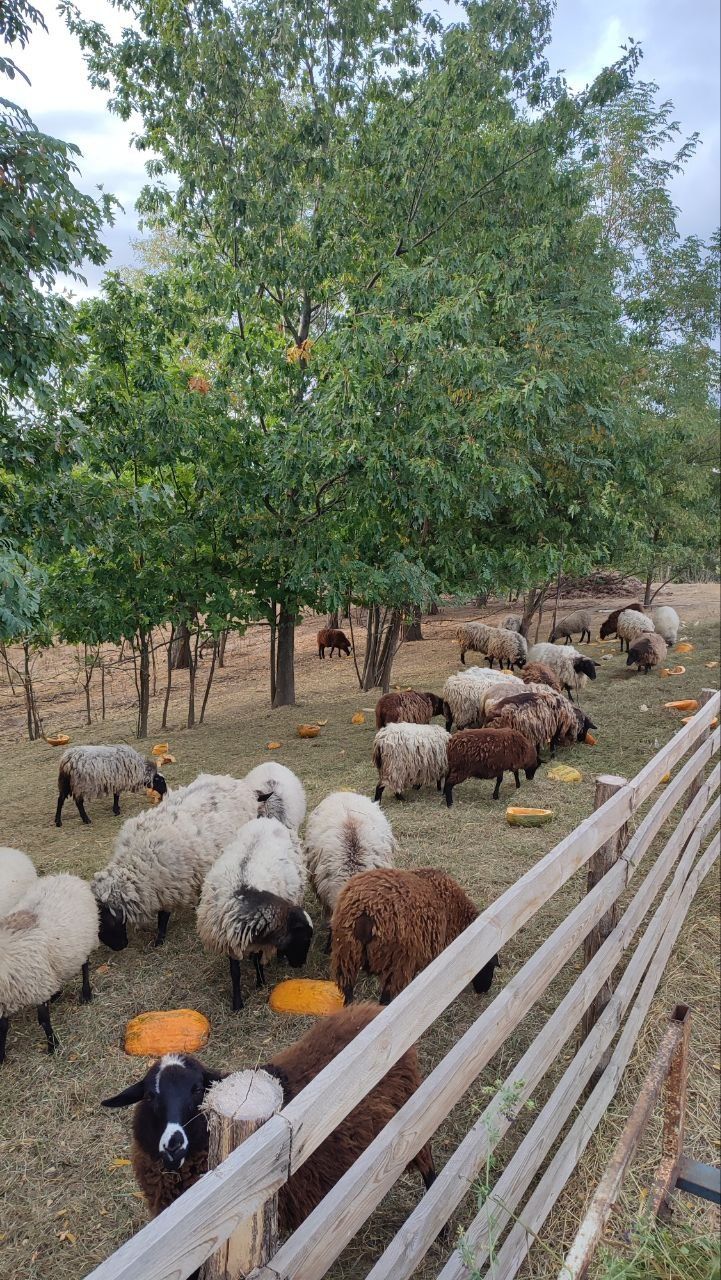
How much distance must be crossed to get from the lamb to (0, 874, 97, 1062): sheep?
21.4 ft

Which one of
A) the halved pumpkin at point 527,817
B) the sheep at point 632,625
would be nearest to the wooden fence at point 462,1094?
the halved pumpkin at point 527,817

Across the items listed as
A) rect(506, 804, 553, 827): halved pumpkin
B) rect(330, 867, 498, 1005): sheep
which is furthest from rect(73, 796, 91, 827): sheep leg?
rect(330, 867, 498, 1005): sheep

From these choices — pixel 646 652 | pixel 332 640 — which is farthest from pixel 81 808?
pixel 332 640

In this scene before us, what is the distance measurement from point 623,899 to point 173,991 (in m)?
3.34

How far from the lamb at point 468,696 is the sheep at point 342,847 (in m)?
4.56

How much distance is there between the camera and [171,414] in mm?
10023

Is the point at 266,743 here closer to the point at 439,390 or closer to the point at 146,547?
the point at 146,547

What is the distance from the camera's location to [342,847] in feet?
17.9

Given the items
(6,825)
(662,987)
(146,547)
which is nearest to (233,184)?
(146,547)

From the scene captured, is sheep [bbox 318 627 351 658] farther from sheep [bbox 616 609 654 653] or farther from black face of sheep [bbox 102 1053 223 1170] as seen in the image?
black face of sheep [bbox 102 1053 223 1170]

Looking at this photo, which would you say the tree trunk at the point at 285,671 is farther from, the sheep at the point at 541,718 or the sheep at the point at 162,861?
the sheep at the point at 162,861

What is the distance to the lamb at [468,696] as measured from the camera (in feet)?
33.8

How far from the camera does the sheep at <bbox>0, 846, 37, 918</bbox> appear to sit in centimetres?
517

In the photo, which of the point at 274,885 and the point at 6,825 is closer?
the point at 274,885
